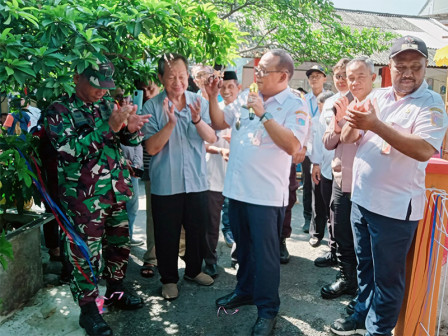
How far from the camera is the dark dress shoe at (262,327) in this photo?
121 inches

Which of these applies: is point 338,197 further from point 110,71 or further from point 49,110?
point 49,110

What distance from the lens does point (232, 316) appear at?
11.3 ft

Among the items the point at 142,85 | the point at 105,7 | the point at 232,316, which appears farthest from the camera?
the point at 142,85

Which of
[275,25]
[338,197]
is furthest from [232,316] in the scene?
[275,25]

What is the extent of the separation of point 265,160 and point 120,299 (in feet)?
5.71

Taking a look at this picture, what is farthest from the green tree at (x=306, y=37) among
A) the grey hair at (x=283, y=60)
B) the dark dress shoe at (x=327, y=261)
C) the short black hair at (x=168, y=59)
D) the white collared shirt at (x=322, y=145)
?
the grey hair at (x=283, y=60)

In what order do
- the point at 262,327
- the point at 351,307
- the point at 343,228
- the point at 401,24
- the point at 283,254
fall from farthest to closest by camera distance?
the point at 401,24 < the point at 283,254 < the point at 343,228 < the point at 351,307 < the point at 262,327

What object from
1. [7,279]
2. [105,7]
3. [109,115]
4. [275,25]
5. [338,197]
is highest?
[275,25]

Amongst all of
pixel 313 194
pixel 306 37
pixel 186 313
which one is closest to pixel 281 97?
pixel 186 313

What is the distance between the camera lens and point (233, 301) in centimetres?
354

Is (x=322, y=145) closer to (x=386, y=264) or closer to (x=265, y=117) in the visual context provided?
(x=265, y=117)

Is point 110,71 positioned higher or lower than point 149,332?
higher

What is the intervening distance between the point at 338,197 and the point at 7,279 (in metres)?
2.93

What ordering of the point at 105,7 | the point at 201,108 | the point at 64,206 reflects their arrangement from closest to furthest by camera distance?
the point at 105,7 → the point at 64,206 → the point at 201,108
